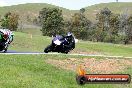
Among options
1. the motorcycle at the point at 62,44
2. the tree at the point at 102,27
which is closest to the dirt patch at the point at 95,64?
the motorcycle at the point at 62,44

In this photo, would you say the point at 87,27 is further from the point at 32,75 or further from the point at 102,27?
the point at 32,75

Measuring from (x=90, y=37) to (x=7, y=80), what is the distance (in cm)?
11352

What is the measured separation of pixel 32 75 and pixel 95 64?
7755 millimetres

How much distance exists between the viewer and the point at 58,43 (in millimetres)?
19375

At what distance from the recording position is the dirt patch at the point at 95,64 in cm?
2238

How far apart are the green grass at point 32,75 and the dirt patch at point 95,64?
4.55 ft

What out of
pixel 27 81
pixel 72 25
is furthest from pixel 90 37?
pixel 27 81

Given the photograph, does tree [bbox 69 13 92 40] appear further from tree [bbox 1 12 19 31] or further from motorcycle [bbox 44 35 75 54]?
motorcycle [bbox 44 35 75 54]

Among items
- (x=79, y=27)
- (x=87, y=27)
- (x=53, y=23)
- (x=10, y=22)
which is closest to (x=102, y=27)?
(x=87, y=27)

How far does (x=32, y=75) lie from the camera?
1723 centimetres

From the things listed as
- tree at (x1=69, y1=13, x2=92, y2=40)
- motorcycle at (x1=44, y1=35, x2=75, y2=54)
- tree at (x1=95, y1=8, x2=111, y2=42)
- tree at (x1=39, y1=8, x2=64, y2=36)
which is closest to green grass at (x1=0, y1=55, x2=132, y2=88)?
motorcycle at (x1=44, y1=35, x2=75, y2=54)

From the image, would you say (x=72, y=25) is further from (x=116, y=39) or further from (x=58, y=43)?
(x=58, y=43)

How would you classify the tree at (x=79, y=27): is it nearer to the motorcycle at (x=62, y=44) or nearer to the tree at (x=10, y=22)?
the tree at (x=10, y=22)

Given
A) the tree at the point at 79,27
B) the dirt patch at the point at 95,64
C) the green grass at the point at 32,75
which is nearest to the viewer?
the green grass at the point at 32,75
